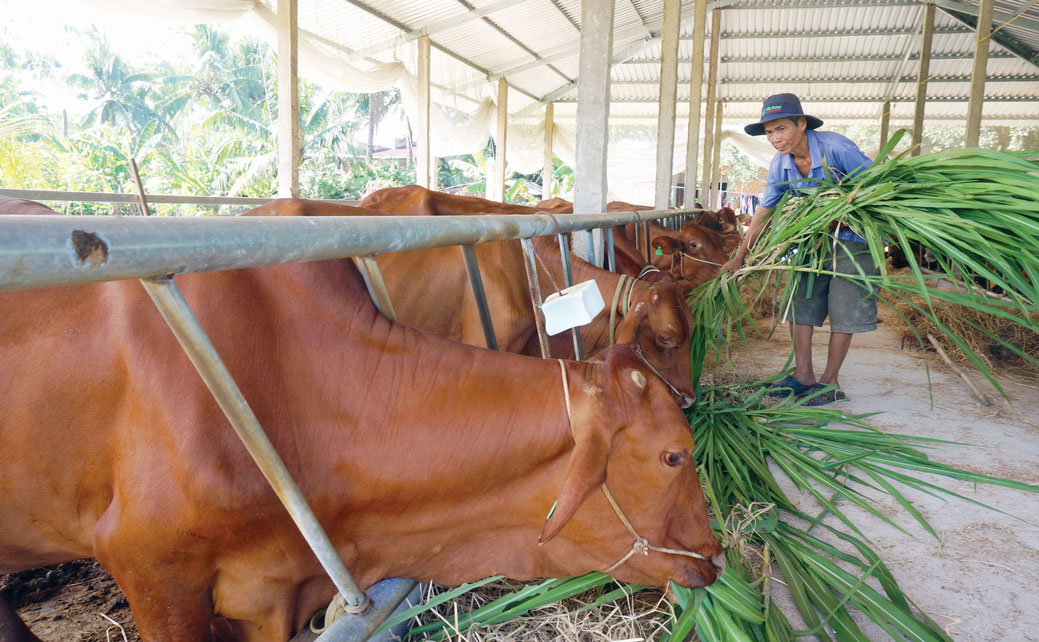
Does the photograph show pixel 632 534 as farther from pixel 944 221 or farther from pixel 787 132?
pixel 787 132

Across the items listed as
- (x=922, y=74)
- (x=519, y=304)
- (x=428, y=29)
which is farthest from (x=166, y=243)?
(x=922, y=74)

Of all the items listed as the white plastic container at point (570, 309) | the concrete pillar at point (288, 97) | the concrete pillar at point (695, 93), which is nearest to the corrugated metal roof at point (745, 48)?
the concrete pillar at point (288, 97)

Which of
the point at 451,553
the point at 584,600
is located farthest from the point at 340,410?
the point at 584,600

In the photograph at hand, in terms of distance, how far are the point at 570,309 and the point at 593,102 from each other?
8.10 feet

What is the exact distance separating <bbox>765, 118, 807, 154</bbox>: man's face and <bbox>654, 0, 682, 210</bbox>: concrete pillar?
4179 mm

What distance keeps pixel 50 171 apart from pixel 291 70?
13791 millimetres

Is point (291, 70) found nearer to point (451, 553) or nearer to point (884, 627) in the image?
point (451, 553)

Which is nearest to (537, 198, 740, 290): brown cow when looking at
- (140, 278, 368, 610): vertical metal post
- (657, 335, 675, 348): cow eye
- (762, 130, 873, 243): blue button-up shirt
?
(762, 130, 873, 243): blue button-up shirt

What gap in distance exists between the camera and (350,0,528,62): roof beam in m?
11.8

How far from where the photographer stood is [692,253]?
681 centimetres

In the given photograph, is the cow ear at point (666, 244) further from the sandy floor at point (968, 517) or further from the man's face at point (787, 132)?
the man's face at point (787, 132)

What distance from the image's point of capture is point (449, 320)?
371 centimetres

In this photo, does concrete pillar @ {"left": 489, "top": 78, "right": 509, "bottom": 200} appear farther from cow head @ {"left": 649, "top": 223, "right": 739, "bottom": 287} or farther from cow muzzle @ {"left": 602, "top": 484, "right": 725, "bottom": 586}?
cow muzzle @ {"left": 602, "top": 484, "right": 725, "bottom": 586}

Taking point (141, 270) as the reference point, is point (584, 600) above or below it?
below
